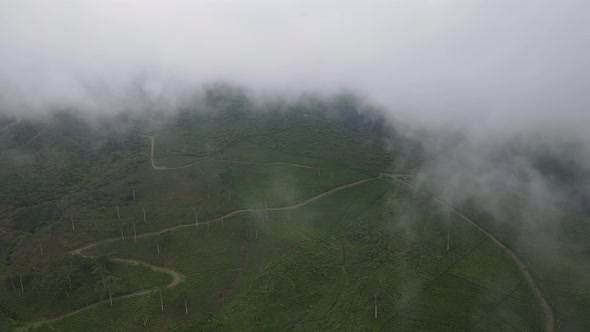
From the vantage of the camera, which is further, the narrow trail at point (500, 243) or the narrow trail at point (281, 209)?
the narrow trail at point (500, 243)

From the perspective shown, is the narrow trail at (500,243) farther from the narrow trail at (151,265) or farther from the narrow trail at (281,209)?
the narrow trail at (151,265)

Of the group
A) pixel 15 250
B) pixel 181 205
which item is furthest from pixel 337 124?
pixel 15 250

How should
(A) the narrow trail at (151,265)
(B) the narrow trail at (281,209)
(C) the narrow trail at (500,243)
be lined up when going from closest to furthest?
(A) the narrow trail at (151,265) → (B) the narrow trail at (281,209) → (C) the narrow trail at (500,243)

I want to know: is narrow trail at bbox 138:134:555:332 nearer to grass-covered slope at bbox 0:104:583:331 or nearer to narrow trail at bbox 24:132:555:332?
narrow trail at bbox 24:132:555:332

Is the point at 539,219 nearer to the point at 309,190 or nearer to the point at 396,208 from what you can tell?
the point at 396,208

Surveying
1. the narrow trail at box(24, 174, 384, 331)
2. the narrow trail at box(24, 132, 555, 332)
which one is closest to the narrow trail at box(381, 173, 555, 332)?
the narrow trail at box(24, 132, 555, 332)

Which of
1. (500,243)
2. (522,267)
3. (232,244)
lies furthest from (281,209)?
(522,267)

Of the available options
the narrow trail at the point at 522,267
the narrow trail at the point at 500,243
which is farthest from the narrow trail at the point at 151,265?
the narrow trail at the point at 522,267

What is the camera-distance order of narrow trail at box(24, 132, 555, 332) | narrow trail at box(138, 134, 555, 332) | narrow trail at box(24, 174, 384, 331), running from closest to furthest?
narrow trail at box(24, 174, 384, 331), narrow trail at box(24, 132, 555, 332), narrow trail at box(138, 134, 555, 332)

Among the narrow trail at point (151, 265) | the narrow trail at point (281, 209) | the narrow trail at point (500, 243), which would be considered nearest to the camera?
the narrow trail at point (151, 265)

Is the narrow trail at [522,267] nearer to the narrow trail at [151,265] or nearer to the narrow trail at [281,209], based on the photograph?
the narrow trail at [281,209]

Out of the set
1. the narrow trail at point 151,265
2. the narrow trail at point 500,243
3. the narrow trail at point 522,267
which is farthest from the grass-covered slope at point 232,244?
the narrow trail at point 522,267

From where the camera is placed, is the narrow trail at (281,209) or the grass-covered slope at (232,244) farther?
the grass-covered slope at (232,244)
